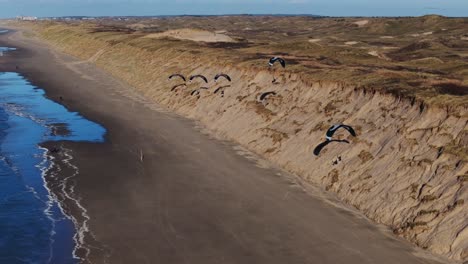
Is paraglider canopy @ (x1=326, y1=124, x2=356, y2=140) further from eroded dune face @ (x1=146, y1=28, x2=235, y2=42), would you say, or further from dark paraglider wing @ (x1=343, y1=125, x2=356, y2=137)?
eroded dune face @ (x1=146, y1=28, x2=235, y2=42)

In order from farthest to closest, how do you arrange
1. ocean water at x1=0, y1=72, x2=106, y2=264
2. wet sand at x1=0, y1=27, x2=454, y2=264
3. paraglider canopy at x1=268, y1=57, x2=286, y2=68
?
paraglider canopy at x1=268, y1=57, x2=286, y2=68 < wet sand at x1=0, y1=27, x2=454, y2=264 < ocean water at x1=0, y1=72, x2=106, y2=264

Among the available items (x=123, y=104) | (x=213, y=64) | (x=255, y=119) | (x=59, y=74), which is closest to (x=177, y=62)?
(x=213, y=64)

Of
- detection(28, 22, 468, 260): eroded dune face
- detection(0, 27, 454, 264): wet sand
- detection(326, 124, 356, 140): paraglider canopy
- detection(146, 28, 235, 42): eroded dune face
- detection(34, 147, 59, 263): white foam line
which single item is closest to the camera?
detection(0, 27, 454, 264): wet sand

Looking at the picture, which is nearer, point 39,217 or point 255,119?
point 39,217

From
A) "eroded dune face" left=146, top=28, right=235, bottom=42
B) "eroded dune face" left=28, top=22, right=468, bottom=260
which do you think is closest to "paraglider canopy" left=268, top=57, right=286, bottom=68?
"eroded dune face" left=28, top=22, right=468, bottom=260

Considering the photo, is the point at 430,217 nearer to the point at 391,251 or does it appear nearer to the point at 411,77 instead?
the point at 391,251

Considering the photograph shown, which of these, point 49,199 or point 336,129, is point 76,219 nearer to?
point 49,199
